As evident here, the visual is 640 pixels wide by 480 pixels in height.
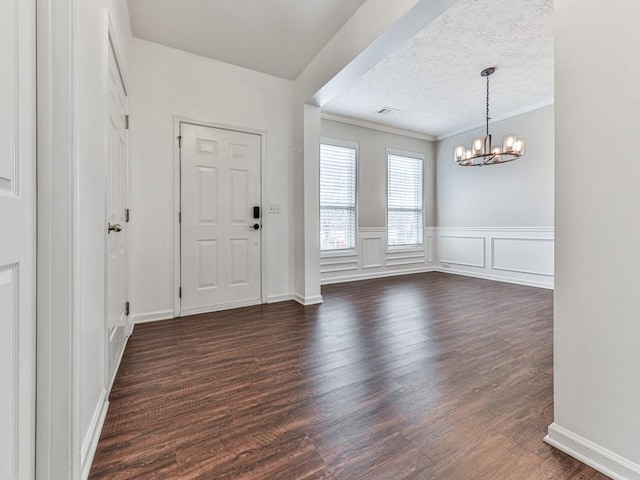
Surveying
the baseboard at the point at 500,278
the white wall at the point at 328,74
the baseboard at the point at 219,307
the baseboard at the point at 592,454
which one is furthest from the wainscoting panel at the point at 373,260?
the baseboard at the point at 592,454

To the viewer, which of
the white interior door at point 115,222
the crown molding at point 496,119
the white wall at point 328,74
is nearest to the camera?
the white interior door at point 115,222

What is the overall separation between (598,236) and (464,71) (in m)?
3.14

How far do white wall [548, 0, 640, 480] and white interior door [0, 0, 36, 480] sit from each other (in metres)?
1.87

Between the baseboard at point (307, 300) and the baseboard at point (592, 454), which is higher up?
the baseboard at point (307, 300)

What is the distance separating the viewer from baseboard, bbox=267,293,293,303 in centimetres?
351

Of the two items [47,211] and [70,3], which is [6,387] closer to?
[47,211]

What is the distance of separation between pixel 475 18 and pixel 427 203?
12.3ft

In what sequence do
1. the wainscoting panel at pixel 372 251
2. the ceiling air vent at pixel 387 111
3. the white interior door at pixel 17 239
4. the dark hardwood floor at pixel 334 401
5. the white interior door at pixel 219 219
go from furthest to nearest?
the wainscoting panel at pixel 372 251 < the ceiling air vent at pixel 387 111 < the white interior door at pixel 219 219 < the dark hardwood floor at pixel 334 401 < the white interior door at pixel 17 239

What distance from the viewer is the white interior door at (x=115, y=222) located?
66.5 inches

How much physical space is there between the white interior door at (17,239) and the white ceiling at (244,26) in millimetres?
2075

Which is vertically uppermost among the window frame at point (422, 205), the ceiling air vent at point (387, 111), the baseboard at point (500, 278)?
the ceiling air vent at point (387, 111)

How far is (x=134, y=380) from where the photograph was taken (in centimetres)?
175

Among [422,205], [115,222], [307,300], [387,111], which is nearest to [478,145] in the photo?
[387,111]

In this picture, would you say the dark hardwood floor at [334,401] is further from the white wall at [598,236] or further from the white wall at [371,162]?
the white wall at [371,162]
